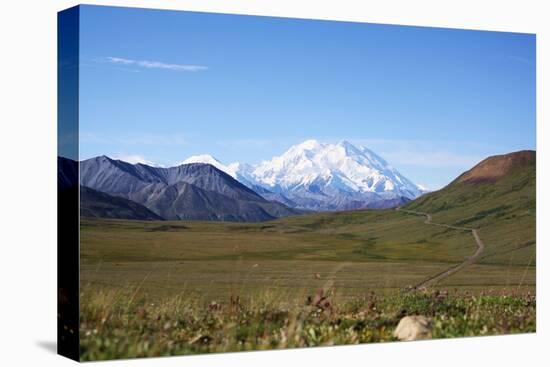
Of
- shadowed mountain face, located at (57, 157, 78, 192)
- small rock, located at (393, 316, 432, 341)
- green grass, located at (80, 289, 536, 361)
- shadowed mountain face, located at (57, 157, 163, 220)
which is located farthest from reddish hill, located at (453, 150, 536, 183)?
shadowed mountain face, located at (57, 157, 78, 192)

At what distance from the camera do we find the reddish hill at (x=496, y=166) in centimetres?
1766

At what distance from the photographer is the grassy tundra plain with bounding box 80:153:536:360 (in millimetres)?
14703

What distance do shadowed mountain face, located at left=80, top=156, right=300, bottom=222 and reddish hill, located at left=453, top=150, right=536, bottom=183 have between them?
3050mm

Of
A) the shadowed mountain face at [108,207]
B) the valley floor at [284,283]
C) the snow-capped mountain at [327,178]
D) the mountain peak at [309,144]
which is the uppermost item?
the mountain peak at [309,144]

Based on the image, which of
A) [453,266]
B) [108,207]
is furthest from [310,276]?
[108,207]

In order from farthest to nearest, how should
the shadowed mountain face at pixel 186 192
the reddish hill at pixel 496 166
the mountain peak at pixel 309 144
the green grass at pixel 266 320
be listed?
the reddish hill at pixel 496 166 → the mountain peak at pixel 309 144 → the shadowed mountain face at pixel 186 192 → the green grass at pixel 266 320

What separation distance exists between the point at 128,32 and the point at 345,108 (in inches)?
146

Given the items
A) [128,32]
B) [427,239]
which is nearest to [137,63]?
[128,32]

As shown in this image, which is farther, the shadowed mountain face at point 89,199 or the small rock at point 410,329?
the small rock at point 410,329

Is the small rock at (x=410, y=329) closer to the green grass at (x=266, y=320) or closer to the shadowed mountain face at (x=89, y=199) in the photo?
the green grass at (x=266, y=320)

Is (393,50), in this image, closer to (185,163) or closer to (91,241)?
(185,163)

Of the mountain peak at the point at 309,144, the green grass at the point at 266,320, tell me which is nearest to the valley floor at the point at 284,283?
the green grass at the point at 266,320

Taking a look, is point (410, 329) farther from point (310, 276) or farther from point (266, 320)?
point (266, 320)

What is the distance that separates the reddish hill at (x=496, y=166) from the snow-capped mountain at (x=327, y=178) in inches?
34.8
